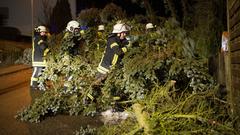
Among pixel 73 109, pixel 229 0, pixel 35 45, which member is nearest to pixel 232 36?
pixel 229 0

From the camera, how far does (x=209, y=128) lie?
16.0 feet

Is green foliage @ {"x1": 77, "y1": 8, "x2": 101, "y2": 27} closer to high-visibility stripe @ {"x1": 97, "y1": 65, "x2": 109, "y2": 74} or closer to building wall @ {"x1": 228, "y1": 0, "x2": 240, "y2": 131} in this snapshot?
high-visibility stripe @ {"x1": 97, "y1": 65, "x2": 109, "y2": 74}

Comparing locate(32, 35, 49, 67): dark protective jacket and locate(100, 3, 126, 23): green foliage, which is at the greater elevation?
locate(100, 3, 126, 23): green foliage

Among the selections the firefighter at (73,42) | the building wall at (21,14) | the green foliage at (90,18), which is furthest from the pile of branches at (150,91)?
the building wall at (21,14)

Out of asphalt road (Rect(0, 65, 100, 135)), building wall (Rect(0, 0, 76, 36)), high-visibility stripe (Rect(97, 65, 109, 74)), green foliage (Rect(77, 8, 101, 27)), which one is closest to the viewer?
asphalt road (Rect(0, 65, 100, 135))

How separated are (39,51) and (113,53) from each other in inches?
119

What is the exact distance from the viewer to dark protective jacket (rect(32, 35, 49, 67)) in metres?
9.73

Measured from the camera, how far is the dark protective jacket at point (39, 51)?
31.9ft

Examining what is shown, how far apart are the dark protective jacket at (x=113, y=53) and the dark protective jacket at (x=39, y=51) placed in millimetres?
2588

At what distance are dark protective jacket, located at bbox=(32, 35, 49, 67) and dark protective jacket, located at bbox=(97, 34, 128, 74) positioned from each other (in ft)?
8.49

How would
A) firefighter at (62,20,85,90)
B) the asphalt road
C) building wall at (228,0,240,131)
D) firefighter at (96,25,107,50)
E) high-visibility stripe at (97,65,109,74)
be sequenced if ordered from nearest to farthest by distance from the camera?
building wall at (228,0,240,131)
the asphalt road
high-visibility stripe at (97,65,109,74)
firefighter at (62,20,85,90)
firefighter at (96,25,107,50)

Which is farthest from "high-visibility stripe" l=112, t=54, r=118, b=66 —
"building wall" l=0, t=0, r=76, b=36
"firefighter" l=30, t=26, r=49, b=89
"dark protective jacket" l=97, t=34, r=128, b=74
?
"building wall" l=0, t=0, r=76, b=36

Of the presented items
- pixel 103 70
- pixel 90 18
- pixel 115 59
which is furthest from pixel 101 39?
pixel 90 18

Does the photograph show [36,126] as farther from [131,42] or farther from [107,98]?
[131,42]
